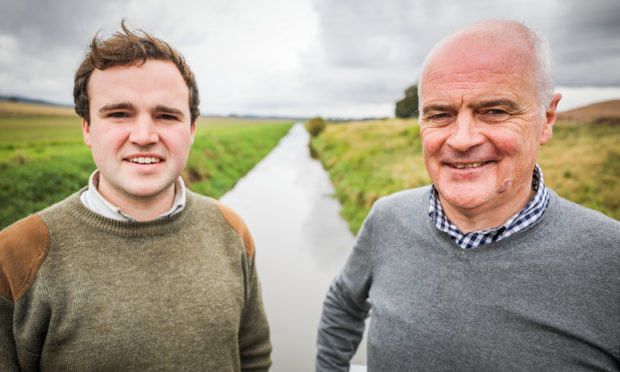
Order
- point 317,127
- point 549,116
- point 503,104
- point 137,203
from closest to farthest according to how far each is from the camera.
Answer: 1. point 503,104
2. point 549,116
3. point 137,203
4. point 317,127

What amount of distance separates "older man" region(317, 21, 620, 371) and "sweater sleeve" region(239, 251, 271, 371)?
85 centimetres

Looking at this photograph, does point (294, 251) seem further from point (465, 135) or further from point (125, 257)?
point (465, 135)

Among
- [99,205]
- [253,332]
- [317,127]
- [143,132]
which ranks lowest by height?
[253,332]

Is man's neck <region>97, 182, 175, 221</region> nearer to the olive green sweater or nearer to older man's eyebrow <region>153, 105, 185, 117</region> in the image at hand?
the olive green sweater

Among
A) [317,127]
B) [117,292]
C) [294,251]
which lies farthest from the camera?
[317,127]

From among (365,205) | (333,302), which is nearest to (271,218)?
(365,205)

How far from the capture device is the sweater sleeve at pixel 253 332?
203 cm

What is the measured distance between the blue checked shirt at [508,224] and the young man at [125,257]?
1.22m

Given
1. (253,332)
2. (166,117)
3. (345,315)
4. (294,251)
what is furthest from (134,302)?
(294,251)

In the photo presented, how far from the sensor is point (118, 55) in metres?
1.51

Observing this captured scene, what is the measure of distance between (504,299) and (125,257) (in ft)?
5.86

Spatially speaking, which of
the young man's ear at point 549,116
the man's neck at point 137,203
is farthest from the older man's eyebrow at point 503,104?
the man's neck at point 137,203

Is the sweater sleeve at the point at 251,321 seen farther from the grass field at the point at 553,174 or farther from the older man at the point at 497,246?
the grass field at the point at 553,174

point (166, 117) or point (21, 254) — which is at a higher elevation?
point (166, 117)
